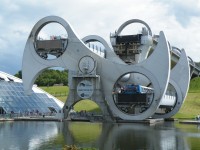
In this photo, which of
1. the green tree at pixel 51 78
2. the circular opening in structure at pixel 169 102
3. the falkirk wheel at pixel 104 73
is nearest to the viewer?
the falkirk wheel at pixel 104 73

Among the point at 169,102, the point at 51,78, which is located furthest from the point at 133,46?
the point at 51,78

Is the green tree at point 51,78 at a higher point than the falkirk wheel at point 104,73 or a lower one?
higher

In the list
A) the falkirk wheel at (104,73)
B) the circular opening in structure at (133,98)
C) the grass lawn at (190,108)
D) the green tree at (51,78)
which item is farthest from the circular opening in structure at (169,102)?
the green tree at (51,78)

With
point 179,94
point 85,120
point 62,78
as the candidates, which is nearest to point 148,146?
point 85,120

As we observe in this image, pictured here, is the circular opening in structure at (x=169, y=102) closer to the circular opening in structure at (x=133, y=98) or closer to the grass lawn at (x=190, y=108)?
the grass lawn at (x=190, y=108)

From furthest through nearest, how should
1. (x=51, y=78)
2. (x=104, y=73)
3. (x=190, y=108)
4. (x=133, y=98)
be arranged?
(x=51, y=78), (x=190, y=108), (x=104, y=73), (x=133, y=98)

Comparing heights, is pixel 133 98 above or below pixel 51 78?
below

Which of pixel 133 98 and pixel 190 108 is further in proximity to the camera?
pixel 190 108

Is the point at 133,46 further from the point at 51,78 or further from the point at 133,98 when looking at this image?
the point at 51,78

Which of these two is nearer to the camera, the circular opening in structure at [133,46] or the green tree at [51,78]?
the circular opening in structure at [133,46]

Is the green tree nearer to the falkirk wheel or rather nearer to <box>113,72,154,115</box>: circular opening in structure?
the falkirk wheel

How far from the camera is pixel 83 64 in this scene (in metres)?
55.7

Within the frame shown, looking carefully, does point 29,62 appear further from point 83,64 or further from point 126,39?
point 126,39

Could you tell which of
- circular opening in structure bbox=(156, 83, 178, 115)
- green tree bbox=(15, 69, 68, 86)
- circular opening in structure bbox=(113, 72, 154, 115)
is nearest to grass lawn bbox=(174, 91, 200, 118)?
circular opening in structure bbox=(156, 83, 178, 115)
